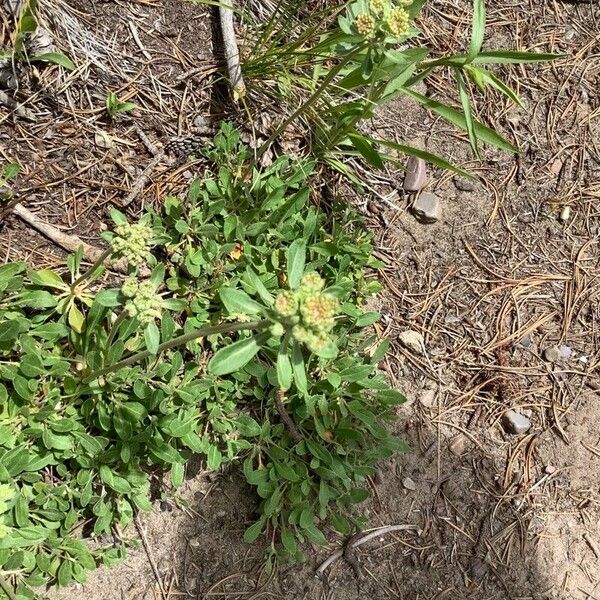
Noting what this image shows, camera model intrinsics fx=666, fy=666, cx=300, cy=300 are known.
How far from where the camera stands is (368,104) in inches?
114

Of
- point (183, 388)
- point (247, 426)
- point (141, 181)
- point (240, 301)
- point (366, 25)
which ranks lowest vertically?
point (247, 426)

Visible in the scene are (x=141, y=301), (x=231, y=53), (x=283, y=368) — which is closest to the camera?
(x=283, y=368)

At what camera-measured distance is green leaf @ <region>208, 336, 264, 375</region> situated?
6.81 feet

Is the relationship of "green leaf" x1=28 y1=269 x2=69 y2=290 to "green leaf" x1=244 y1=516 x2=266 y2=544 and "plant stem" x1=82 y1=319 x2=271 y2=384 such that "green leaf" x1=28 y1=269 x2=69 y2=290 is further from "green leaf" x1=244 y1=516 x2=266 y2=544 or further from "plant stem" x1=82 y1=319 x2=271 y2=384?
"green leaf" x1=244 y1=516 x2=266 y2=544

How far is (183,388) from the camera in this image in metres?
2.91

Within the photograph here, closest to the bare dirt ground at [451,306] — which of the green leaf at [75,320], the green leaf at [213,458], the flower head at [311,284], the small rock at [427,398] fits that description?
the small rock at [427,398]

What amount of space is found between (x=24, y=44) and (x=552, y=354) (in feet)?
10.3

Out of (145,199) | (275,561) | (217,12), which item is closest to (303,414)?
(275,561)

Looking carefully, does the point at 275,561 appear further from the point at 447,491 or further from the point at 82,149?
the point at 82,149

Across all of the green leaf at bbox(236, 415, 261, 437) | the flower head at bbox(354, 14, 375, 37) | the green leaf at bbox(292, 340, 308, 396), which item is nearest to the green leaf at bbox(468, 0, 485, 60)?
the flower head at bbox(354, 14, 375, 37)

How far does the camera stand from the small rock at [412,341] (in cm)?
362

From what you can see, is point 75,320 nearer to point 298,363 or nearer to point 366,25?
point 298,363

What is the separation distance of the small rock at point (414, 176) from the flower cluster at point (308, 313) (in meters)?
1.98

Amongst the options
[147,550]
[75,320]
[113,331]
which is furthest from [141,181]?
[147,550]
